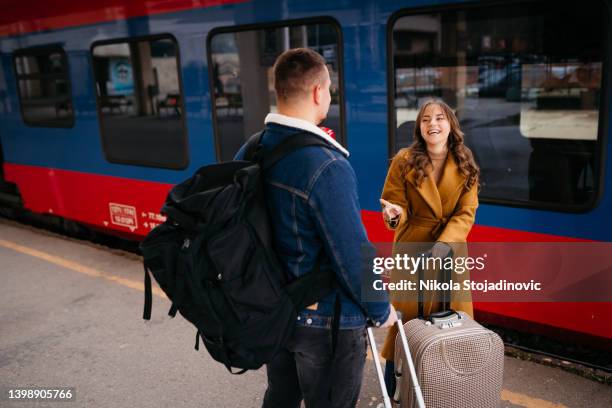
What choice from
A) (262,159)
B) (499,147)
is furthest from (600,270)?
(262,159)

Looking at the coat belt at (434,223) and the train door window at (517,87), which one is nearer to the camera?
the coat belt at (434,223)

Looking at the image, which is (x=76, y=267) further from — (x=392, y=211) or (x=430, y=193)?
(x=430, y=193)

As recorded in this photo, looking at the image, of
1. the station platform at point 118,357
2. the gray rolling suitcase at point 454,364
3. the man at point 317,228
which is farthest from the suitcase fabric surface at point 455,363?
the station platform at point 118,357

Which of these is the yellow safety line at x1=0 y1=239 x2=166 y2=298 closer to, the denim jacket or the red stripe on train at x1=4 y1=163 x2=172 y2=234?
the red stripe on train at x1=4 y1=163 x2=172 y2=234

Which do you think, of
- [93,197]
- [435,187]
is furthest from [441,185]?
[93,197]

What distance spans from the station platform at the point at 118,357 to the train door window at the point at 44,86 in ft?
5.85

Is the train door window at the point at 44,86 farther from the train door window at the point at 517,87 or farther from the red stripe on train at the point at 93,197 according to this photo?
the train door window at the point at 517,87

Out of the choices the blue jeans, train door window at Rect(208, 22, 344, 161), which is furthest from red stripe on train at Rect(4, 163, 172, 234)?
the blue jeans

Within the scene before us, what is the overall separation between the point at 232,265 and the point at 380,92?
7.26 feet

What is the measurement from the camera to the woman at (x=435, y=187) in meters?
2.67

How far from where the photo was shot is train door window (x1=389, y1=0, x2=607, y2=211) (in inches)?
130

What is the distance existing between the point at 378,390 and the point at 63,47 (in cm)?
476

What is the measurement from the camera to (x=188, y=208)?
187 cm

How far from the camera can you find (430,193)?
2686 mm
